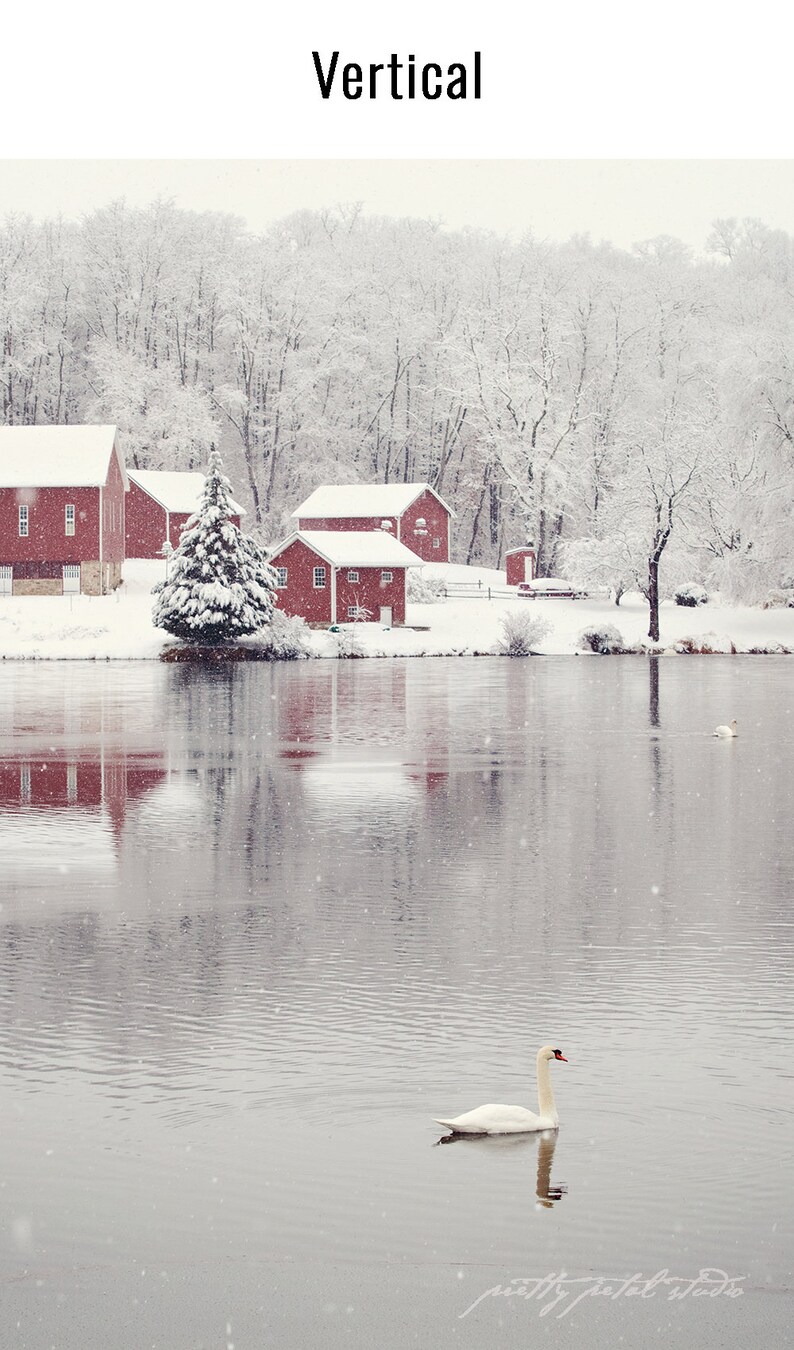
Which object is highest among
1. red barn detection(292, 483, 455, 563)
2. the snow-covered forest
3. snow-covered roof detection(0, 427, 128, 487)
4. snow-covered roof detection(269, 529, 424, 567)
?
the snow-covered forest

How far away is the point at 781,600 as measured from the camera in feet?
267

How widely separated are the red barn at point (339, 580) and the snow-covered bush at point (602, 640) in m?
9.96

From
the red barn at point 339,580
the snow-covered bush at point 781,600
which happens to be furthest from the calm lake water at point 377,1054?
the red barn at point 339,580

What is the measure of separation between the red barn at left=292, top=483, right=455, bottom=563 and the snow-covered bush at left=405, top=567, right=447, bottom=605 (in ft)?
20.9

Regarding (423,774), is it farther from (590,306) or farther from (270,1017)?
(590,306)

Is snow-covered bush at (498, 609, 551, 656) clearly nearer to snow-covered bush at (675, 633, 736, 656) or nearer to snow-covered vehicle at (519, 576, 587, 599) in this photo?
snow-covered bush at (675, 633, 736, 656)

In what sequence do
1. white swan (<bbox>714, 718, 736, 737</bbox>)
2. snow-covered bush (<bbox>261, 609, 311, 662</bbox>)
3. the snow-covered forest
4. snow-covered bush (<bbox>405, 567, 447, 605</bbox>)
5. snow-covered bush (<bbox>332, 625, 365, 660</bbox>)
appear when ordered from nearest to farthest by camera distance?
1. white swan (<bbox>714, 718, 736, 737</bbox>)
2. snow-covered bush (<bbox>261, 609, 311, 662</bbox>)
3. snow-covered bush (<bbox>332, 625, 365, 660</bbox>)
4. snow-covered bush (<bbox>405, 567, 447, 605</bbox>)
5. the snow-covered forest

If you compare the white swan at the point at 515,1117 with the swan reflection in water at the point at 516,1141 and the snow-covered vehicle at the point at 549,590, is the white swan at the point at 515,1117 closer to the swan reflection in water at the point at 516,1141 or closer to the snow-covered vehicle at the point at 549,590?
the swan reflection in water at the point at 516,1141

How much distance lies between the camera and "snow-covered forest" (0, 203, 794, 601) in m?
100

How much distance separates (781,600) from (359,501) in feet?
84.5

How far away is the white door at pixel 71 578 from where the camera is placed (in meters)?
86.6

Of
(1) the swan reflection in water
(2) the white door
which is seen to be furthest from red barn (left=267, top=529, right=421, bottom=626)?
(1) the swan reflection in water

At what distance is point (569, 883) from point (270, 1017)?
6767 millimetres

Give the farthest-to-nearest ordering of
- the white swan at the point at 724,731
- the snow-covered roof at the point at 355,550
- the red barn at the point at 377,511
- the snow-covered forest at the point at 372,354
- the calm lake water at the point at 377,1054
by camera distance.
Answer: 1. the snow-covered forest at the point at 372,354
2. the red barn at the point at 377,511
3. the snow-covered roof at the point at 355,550
4. the white swan at the point at 724,731
5. the calm lake water at the point at 377,1054
